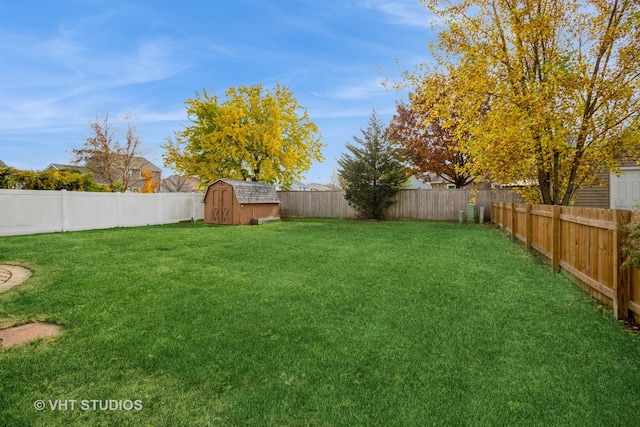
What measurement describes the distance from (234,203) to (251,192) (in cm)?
119

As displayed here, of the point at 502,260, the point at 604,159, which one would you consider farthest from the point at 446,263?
the point at 604,159

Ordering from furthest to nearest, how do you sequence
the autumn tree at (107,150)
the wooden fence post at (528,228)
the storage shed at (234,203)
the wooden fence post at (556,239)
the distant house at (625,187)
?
1. the autumn tree at (107,150)
2. the storage shed at (234,203)
3. the distant house at (625,187)
4. the wooden fence post at (528,228)
5. the wooden fence post at (556,239)

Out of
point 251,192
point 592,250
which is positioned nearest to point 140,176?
point 251,192

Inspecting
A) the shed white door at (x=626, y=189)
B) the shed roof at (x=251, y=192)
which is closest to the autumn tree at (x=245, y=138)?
the shed roof at (x=251, y=192)

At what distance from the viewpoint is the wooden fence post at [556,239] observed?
559 cm

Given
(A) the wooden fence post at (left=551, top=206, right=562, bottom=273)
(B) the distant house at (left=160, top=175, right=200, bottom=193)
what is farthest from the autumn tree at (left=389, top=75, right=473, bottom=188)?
(B) the distant house at (left=160, top=175, right=200, bottom=193)

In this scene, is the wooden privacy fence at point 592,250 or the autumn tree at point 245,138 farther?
the autumn tree at point 245,138

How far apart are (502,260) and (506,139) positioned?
292 centimetres

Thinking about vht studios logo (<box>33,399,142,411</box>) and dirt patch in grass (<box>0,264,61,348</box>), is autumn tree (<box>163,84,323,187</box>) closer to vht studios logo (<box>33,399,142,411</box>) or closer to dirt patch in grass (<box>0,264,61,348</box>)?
dirt patch in grass (<box>0,264,61,348</box>)

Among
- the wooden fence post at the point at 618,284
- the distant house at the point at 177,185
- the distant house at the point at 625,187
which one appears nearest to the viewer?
the wooden fence post at the point at 618,284

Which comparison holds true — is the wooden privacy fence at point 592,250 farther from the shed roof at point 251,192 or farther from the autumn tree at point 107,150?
the autumn tree at point 107,150

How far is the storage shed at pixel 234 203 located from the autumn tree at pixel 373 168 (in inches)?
169

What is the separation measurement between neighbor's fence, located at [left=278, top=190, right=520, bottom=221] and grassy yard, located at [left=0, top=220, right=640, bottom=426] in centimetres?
1223

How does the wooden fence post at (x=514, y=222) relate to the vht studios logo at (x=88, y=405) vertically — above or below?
above
